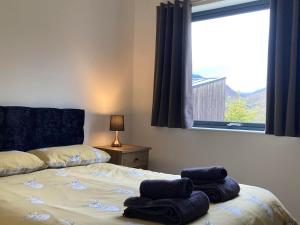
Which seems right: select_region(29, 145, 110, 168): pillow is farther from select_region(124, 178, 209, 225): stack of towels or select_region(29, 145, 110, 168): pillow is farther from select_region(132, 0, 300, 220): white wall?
select_region(124, 178, 209, 225): stack of towels

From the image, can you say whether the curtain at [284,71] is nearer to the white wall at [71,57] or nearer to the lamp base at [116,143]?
the lamp base at [116,143]

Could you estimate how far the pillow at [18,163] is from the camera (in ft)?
7.93

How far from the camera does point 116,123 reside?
12.3 feet

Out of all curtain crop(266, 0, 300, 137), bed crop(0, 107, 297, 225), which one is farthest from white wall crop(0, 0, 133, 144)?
curtain crop(266, 0, 300, 137)

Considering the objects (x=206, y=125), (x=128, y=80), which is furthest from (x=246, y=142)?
(x=128, y=80)

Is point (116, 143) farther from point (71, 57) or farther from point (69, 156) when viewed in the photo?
point (71, 57)

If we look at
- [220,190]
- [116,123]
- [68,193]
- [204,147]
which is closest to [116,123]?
[116,123]

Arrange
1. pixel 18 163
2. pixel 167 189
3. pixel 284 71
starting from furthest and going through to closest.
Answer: pixel 284 71
pixel 18 163
pixel 167 189

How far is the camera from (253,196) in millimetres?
2082

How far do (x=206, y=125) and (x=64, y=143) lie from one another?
1.59m

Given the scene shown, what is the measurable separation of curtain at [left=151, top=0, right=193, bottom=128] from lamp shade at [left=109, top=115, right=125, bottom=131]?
37cm

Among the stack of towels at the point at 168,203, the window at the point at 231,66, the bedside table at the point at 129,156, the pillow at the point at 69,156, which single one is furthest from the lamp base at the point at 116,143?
the stack of towels at the point at 168,203

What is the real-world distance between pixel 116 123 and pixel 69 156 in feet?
3.08

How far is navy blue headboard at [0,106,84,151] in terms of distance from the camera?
2.89 metres
